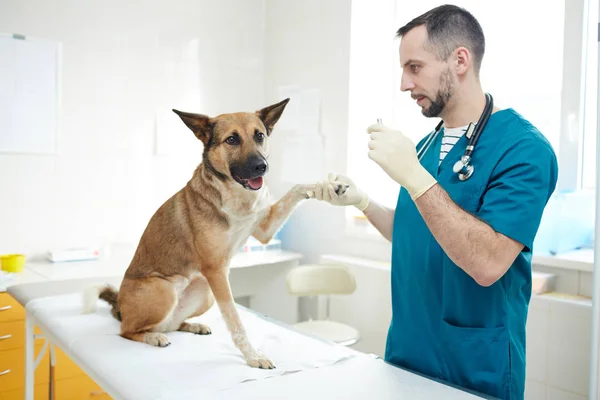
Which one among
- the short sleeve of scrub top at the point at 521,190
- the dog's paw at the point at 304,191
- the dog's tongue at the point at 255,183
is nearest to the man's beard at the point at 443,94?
the short sleeve of scrub top at the point at 521,190

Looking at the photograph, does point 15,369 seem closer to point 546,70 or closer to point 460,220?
point 460,220

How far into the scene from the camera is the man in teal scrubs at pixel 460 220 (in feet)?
3.87

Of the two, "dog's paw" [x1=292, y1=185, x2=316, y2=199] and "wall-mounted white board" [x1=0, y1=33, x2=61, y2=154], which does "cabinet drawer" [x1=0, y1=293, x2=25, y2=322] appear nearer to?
"wall-mounted white board" [x1=0, y1=33, x2=61, y2=154]

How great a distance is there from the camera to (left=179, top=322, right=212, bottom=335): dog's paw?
1.58m

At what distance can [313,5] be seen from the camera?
373 cm

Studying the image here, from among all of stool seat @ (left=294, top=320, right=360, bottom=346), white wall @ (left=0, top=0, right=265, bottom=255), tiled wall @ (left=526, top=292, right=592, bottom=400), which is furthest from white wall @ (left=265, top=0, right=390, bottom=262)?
tiled wall @ (left=526, top=292, right=592, bottom=400)

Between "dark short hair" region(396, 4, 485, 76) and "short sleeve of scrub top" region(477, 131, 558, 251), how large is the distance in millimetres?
296

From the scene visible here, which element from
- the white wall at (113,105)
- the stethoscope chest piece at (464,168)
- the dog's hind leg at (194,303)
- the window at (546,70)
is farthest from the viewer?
the white wall at (113,105)

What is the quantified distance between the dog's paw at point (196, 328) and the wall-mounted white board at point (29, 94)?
2.02 metres

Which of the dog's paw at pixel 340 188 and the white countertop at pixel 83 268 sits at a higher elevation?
the dog's paw at pixel 340 188

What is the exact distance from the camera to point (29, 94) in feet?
9.98

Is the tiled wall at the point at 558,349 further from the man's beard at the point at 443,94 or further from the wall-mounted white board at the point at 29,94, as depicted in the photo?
the wall-mounted white board at the point at 29,94

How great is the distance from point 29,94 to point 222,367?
8.04 ft

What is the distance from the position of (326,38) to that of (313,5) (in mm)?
292
